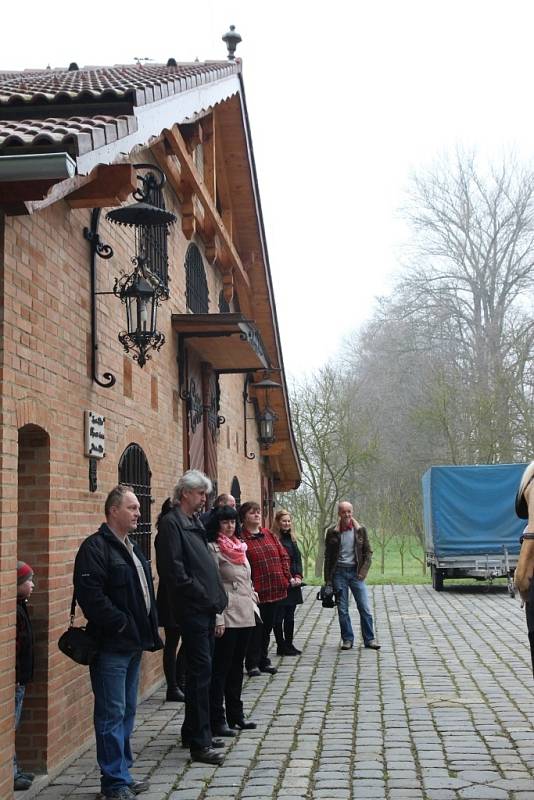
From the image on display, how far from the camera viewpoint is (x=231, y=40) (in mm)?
14547

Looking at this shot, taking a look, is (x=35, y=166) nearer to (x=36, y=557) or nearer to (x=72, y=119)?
(x=72, y=119)

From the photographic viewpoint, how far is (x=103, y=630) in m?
5.89

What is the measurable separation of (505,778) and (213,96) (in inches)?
292

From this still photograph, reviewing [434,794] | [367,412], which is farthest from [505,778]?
[367,412]

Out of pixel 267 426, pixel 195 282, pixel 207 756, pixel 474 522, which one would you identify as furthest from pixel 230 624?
pixel 474 522

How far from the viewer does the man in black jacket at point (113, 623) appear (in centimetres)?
580

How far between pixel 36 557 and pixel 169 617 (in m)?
1.99

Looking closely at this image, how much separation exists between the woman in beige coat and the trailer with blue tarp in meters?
14.3

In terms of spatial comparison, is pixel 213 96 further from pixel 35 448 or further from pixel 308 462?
pixel 308 462

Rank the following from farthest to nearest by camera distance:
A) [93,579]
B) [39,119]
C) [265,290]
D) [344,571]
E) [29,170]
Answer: [265,290] → [344,571] → [39,119] → [93,579] → [29,170]

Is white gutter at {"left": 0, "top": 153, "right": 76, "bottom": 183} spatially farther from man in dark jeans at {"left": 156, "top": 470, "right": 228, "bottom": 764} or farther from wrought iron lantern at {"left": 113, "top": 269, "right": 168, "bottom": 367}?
wrought iron lantern at {"left": 113, "top": 269, "right": 168, "bottom": 367}

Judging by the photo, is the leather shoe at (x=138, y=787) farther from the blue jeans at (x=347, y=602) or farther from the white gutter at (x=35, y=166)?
the blue jeans at (x=347, y=602)

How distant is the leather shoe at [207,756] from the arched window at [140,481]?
255cm

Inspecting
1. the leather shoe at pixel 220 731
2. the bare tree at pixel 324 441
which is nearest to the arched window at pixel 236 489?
the leather shoe at pixel 220 731
